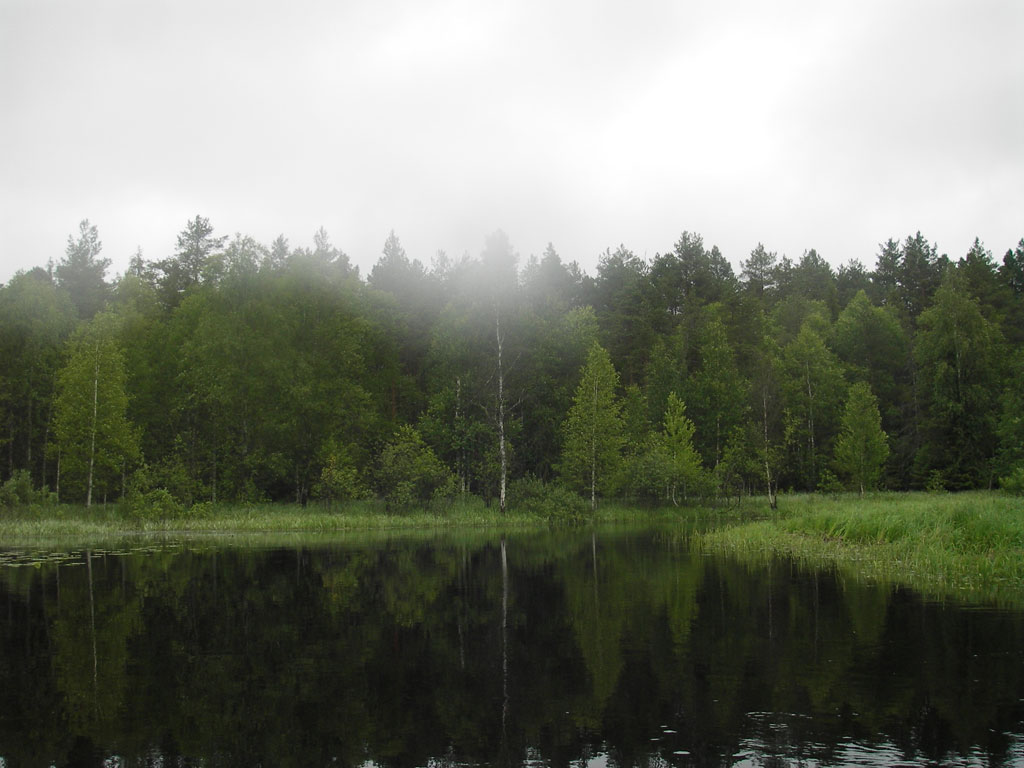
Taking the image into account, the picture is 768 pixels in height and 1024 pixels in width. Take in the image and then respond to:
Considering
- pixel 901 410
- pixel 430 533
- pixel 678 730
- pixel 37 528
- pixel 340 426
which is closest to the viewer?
pixel 678 730

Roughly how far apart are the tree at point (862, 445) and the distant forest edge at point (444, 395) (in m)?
0.18

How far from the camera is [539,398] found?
65438 millimetres

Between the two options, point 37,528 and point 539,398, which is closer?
point 37,528

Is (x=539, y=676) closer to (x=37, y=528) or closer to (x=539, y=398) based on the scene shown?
(x=37, y=528)

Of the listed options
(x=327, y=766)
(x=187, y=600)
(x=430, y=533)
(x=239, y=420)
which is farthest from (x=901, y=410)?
(x=327, y=766)

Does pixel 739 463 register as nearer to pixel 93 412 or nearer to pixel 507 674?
pixel 93 412

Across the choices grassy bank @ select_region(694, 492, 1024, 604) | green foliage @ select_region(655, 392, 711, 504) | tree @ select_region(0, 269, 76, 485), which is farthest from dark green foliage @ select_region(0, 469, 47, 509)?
green foliage @ select_region(655, 392, 711, 504)

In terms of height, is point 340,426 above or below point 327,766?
above

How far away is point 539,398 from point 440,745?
56354mm

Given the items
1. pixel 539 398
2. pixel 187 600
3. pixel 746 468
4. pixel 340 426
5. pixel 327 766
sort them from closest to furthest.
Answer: pixel 327 766 → pixel 187 600 → pixel 746 468 → pixel 340 426 → pixel 539 398

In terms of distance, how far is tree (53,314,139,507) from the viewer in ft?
167

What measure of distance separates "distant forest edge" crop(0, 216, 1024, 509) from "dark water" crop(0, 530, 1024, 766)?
29109mm

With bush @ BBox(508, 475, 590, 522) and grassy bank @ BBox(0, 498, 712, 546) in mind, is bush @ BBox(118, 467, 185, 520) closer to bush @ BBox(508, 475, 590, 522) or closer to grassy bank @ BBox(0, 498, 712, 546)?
grassy bank @ BBox(0, 498, 712, 546)

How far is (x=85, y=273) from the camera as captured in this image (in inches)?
3061
